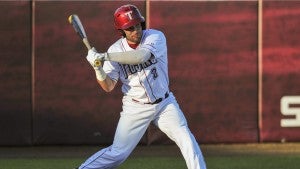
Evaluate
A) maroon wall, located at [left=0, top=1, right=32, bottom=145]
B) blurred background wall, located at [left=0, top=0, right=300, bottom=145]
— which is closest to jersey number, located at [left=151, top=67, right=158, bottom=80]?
blurred background wall, located at [left=0, top=0, right=300, bottom=145]

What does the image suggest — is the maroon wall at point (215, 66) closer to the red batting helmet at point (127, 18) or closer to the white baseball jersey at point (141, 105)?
the white baseball jersey at point (141, 105)

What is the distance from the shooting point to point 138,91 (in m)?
6.77

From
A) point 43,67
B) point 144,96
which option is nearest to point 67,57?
point 43,67

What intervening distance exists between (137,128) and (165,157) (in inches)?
123

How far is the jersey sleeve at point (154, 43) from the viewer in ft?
21.6

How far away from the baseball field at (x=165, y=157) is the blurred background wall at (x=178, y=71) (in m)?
0.20

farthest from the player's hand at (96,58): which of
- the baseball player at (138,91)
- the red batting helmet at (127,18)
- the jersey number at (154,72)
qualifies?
the jersey number at (154,72)

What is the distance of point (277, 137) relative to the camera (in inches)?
434

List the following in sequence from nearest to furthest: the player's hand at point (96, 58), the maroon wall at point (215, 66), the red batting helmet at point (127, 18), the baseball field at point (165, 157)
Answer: the player's hand at point (96, 58) → the red batting helmet at point (127, 18) → the baseball field at point (165, 157) → the maroon wall at point (215, 66)

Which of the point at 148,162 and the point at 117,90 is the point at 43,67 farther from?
the point at 148,162

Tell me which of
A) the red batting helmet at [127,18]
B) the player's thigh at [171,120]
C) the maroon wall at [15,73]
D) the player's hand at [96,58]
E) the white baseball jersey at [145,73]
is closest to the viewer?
the player's hand at [96,58]

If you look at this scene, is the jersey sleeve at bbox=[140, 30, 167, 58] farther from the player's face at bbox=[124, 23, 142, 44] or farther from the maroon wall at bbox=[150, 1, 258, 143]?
the maroon wall at bbox=[150, 1, 258, 143]

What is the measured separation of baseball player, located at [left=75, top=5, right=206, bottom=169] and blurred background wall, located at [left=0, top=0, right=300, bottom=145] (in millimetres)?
4017

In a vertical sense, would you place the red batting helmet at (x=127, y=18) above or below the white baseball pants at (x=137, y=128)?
above
